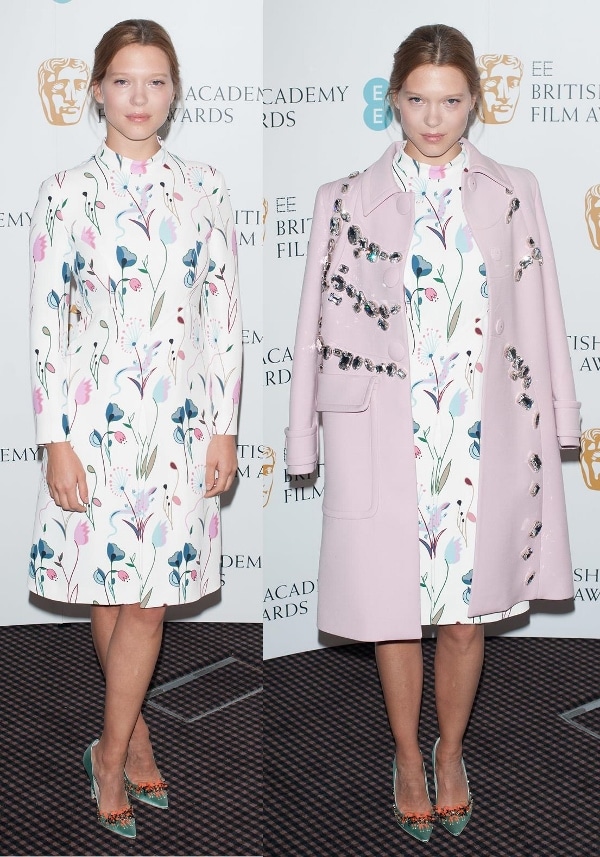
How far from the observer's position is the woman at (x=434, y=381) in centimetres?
240

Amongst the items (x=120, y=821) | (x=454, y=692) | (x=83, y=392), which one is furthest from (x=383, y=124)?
(x=120, y=821)

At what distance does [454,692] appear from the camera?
103 inches

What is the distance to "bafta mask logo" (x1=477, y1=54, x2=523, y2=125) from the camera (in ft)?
10.9

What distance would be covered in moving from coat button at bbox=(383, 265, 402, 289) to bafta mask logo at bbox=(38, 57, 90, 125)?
4.89 ft

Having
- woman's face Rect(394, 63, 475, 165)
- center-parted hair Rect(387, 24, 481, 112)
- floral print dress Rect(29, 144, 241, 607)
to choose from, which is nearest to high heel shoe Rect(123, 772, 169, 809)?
floral print dress Rect(29, 144, 241, 607)

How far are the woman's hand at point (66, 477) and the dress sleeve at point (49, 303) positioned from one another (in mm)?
30

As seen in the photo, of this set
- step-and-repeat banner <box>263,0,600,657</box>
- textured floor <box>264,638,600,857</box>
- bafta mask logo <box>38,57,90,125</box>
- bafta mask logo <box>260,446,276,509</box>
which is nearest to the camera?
textured floor <box>264,638,600,857</box>

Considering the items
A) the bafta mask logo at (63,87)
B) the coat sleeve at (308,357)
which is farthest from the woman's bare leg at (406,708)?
the bafta mask logo at (63,87)

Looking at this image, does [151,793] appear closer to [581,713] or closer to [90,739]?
[90,739]

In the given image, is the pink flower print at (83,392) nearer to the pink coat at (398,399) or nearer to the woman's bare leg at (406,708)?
the pink coat at (398,399)

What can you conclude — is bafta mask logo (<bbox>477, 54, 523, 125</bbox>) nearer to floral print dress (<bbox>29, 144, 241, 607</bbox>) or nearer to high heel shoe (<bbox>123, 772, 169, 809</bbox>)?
floral print dress (<bbox>29, 144, 241, 607</bbox>)

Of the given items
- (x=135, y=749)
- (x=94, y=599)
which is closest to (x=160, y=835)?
(x=135, y=749)

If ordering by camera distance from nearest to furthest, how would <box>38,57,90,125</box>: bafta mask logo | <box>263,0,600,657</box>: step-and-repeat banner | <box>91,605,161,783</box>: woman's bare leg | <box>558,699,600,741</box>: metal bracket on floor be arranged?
<box>91,605,161,783</box>: woman's bare leg, <box>558,699,600,741</box>: metal bracket on floor, <box>263,0,600,657</box>: step-and-repeat banner, <box>38,57,90,125</box>: bafta mask logo

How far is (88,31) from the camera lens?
132 inches
